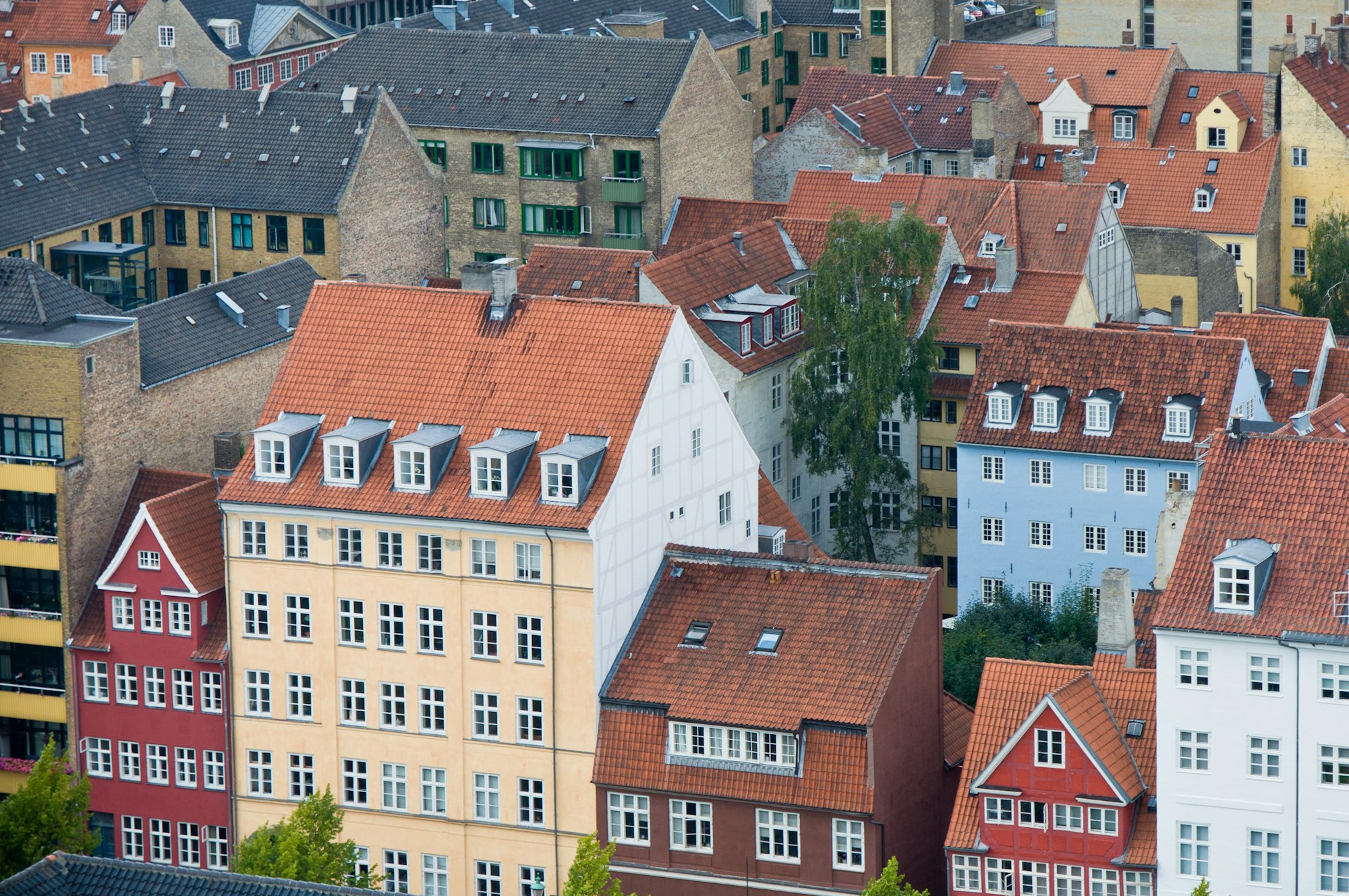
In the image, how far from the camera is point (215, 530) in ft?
338

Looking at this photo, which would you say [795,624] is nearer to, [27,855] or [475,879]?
[475,879]

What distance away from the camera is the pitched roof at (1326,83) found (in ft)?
518

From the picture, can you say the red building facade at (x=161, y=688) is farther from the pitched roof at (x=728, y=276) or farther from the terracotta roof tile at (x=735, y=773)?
the pitched roof at (x=728, y=276)

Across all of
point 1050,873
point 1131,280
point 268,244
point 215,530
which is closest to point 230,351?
point 215,530

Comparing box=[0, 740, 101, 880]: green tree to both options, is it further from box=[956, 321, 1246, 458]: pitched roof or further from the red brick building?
box=[956, 321, 1246, 458]: pitched roof

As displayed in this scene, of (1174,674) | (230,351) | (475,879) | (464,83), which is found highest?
(464,83)

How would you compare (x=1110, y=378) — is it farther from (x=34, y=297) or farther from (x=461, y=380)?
(x=34, y=297)

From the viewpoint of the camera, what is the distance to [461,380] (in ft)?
325

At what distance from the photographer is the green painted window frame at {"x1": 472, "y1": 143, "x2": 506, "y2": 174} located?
147250 mm

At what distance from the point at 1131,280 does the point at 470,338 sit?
167 ft

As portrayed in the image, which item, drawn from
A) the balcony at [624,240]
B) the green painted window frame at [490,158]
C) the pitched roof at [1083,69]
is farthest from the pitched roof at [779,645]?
the pitched roof at [1083,69]

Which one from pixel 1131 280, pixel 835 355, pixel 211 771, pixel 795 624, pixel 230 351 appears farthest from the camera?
pixel 1131 280

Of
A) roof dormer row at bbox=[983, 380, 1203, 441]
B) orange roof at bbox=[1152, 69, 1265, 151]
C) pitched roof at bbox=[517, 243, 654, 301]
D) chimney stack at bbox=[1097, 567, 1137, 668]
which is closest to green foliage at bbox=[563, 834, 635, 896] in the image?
chimney stack at bbox=[1097, 567, 1137, 668]

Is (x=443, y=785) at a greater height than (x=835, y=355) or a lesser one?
lesser
